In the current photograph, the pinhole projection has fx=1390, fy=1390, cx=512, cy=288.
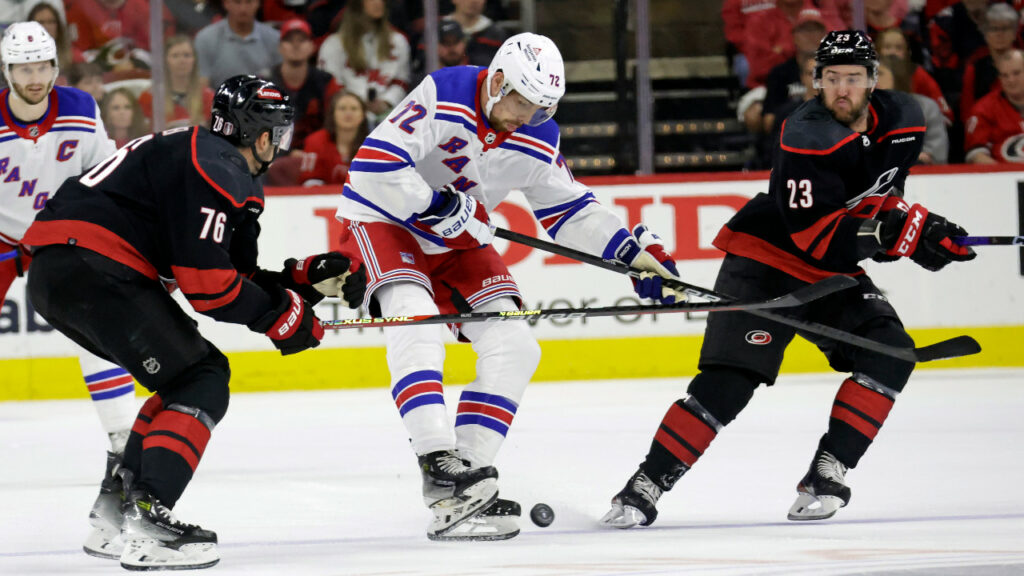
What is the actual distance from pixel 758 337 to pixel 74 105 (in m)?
2.34

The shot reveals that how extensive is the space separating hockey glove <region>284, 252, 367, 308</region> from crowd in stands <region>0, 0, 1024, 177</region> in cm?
343

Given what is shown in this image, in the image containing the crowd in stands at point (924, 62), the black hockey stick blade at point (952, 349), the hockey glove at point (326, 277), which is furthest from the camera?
the crowd in stands at point (924, 62)

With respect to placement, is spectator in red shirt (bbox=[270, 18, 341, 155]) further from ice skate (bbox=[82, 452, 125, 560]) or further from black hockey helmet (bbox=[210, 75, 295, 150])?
black hockey helmet (bbox=[210, 75, 295, 150])

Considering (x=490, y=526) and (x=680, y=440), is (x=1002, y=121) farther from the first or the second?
(x=490, y=526)

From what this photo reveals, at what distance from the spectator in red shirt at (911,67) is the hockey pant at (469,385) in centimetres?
394

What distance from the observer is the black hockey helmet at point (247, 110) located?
119 inches

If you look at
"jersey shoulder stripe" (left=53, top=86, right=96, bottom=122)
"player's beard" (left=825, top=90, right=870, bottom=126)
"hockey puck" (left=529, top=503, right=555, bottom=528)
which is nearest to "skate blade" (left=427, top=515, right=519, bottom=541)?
"hockey puck" (left=529, top=503, right=555, bottom=528)

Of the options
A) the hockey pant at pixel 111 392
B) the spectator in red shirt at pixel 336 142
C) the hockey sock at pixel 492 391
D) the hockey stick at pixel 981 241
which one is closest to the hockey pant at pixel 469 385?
the hockey sock at pixel 492 391

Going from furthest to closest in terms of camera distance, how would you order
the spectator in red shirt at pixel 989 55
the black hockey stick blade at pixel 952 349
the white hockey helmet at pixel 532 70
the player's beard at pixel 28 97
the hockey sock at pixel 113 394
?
the spectator in red shirt at pixel 989 55 < the player's beard at pixel 28 97 < the hockey sock at pixel 113 394 < the black hockey stick blade at pixel 952 349 < the white hockey helmet at pixel 532 70

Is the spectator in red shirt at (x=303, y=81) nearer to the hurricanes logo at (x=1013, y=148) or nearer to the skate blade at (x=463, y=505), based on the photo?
the hurricanes logo at (x=1013, y=148)

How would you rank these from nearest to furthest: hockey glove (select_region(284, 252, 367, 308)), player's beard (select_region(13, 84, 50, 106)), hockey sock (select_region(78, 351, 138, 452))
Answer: hockey glove (select_region(284, 252, 367, 308)) → hockey sock (select_region(78, 351, 138, 452)) → player's beard (select_region(13, 84, 50, 106))

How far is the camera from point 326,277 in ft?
10.7

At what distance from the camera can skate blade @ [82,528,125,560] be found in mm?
3127

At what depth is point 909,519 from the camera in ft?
11.3
